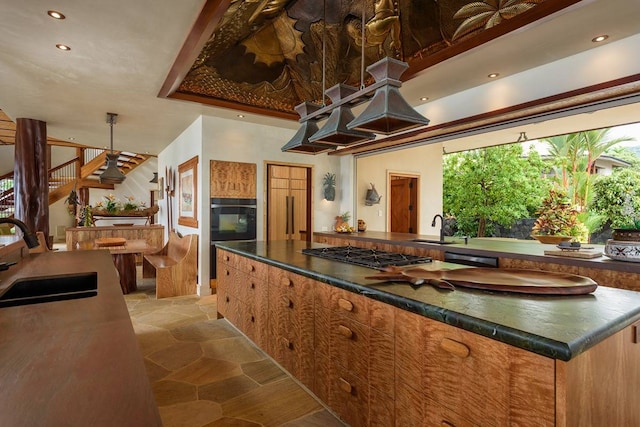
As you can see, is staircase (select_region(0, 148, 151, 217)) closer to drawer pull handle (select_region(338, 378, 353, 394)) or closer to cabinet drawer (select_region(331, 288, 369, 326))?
cabinet drawer (select_region(331, 288, 369, 326))

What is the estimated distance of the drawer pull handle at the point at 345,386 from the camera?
1788 millimetres

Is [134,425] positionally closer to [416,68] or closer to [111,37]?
[111,37]

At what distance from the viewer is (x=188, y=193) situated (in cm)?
582

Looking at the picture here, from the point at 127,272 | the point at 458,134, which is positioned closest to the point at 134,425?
the point at 458,134

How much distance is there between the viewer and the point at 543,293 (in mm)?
1438

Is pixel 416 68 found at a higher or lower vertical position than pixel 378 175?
higher

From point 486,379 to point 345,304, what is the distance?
770 millimetres

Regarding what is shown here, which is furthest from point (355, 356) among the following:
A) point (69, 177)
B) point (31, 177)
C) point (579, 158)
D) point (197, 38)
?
point (69, 177)

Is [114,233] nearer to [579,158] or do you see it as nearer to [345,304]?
[345,304]

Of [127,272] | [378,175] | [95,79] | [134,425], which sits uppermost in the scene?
[95,79]

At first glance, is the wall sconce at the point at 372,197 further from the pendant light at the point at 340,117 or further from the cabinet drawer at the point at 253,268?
the pendant light at the point at 340,117

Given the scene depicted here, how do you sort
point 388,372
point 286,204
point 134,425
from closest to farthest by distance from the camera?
point 134,425
point 388,372
point 286,204

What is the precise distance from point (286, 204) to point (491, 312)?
493 cm

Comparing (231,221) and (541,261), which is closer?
(541,261)
